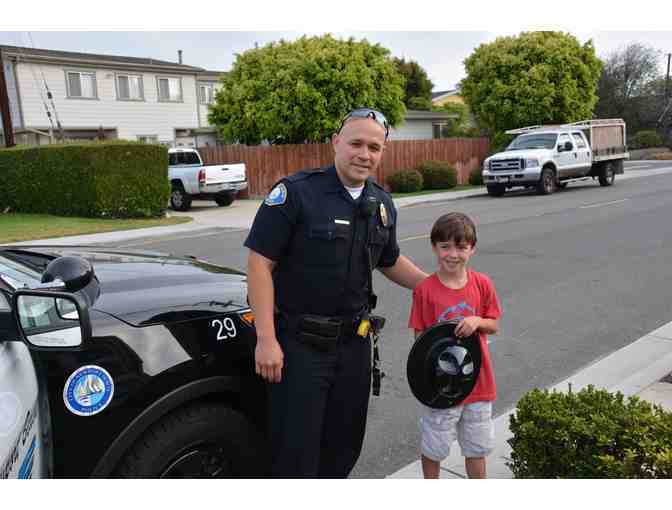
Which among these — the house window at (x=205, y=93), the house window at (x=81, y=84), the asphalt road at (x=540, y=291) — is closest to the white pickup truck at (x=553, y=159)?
the asphalt road at (x=540, y=291)

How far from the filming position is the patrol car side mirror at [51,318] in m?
1.87

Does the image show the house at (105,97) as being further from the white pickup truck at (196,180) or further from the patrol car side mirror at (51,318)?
the patrol car side mirror at (51,318)

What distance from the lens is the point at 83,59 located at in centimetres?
3234

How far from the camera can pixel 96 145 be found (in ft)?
55.7

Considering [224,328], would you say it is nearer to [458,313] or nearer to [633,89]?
[458,313]

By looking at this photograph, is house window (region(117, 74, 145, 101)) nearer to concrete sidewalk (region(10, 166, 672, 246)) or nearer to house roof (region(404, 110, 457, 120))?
concrete sidewalk (region(10, 166, 672, 246))

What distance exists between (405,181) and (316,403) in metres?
22.4

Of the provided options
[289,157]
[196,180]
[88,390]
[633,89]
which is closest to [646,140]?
[633,89]

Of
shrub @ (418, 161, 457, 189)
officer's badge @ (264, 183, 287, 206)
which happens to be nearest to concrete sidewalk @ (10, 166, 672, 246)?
shrub @ (418, 161, 457, 189)

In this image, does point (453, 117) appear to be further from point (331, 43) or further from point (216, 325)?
point (216, 325)

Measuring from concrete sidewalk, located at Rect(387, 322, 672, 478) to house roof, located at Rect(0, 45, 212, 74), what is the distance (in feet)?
101

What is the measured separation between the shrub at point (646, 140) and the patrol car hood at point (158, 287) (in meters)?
53.0

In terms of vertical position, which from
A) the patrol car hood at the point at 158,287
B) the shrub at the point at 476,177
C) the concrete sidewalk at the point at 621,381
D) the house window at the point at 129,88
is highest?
the house window at the point at 129,88

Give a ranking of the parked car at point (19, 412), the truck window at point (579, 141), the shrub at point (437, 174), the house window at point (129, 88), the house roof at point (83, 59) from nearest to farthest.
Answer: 1. the parked car at point (19, 412)
2. the truck window at point (579, 141)
3. the shrub at point (437, 174)
4. the house roof at point (83, 59)
5. the house window at point (129, 88)
